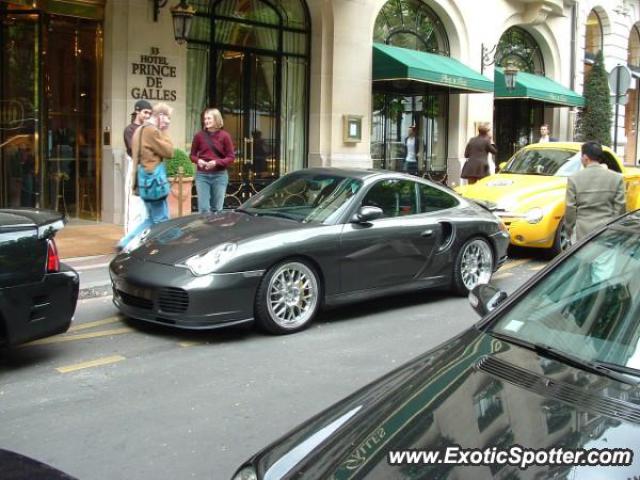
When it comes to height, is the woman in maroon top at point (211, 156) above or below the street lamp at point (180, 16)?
below

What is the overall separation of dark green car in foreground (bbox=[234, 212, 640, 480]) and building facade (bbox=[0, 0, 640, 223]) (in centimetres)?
1007

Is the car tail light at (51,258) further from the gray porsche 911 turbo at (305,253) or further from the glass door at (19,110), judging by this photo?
the glass door at (19,110)

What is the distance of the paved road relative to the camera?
Result: 4199 millimetres

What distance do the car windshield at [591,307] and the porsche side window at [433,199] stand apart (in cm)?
440

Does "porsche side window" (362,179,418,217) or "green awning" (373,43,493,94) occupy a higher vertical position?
"green awning" (373,43,493,94)

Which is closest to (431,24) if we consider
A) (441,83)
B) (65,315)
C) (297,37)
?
(441,83)

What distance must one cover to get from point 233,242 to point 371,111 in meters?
10.9

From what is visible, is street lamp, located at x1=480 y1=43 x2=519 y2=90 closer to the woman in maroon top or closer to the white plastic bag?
the woman in maroon top

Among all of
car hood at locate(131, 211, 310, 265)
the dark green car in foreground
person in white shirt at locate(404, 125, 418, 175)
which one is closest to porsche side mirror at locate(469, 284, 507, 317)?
the dark green car in foreground

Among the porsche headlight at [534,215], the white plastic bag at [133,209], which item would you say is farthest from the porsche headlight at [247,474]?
the porsche headlight at [534,215]

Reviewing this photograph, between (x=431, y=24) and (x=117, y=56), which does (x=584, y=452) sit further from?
→ (x=431, y=24)

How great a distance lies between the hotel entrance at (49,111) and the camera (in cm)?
1211

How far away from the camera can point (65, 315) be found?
560cm

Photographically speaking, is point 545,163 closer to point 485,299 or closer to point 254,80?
point 254,80
